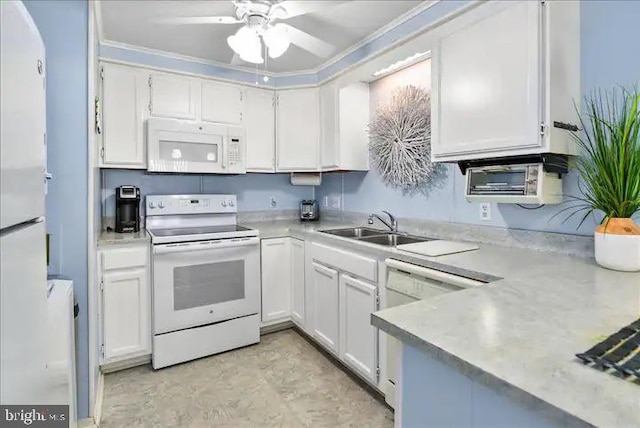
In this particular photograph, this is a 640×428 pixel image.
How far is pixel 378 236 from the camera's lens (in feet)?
8.54

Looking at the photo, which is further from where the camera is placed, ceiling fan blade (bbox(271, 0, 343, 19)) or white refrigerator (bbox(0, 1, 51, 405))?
ceiling fan blade (bbox(271, 0, 343, 19))

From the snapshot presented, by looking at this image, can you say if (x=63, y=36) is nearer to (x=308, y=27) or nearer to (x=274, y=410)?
(x=308, y=27)

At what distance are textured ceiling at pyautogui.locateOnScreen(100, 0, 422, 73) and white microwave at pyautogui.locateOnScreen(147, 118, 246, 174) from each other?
585mm

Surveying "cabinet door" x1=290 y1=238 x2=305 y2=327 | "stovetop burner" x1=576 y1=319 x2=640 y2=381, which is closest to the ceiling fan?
"cabinet door" x1=290 y1=238 x2=305 y2=327

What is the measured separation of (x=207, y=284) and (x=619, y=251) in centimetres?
234

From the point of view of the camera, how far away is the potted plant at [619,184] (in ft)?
4.28

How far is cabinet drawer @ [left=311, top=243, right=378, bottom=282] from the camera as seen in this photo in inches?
79.9

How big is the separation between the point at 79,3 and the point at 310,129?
75.4 inches

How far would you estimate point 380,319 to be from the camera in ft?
2.94

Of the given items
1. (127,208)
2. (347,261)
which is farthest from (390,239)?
(127,208)

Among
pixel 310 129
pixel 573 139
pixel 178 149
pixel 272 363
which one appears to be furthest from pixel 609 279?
pixel 178 149

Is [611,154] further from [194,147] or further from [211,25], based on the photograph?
[194,147]

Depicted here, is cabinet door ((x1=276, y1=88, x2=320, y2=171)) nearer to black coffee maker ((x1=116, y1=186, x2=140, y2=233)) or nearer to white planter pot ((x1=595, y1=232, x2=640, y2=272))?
black coffee maker ((x1=116, y1=186, x2=140, y2=233))

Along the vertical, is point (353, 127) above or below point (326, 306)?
above
